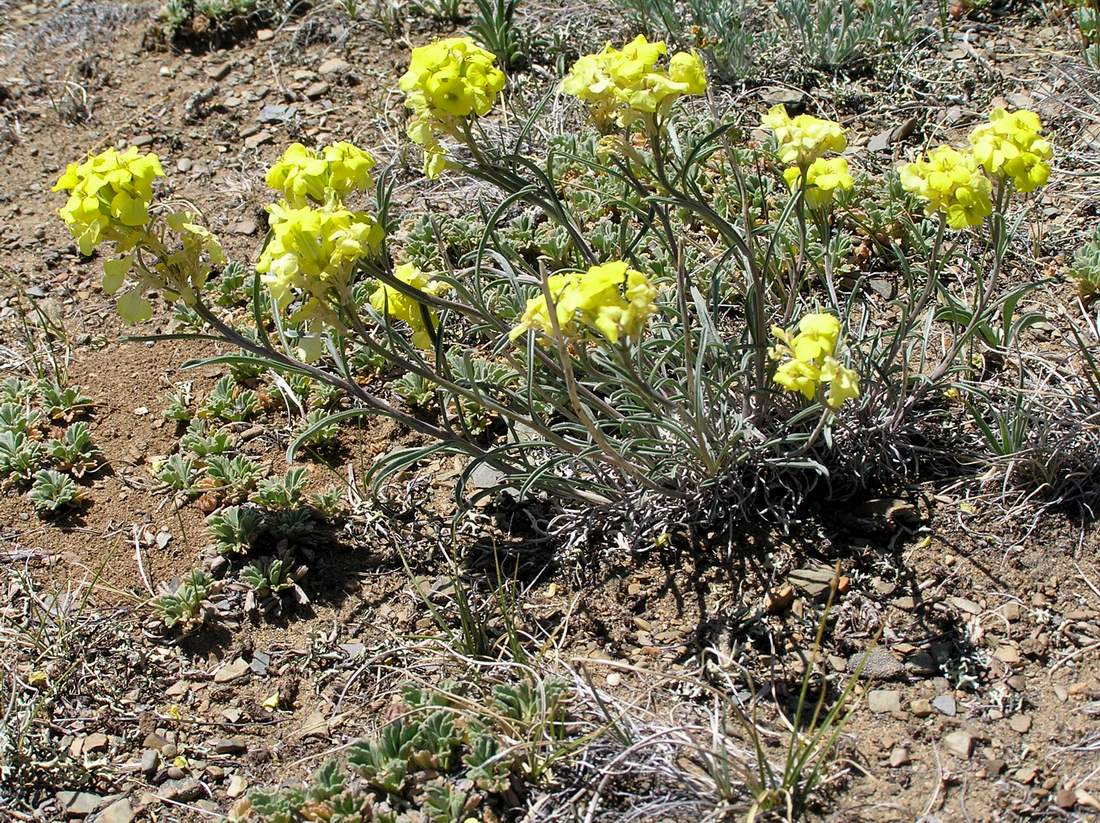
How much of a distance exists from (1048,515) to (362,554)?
1774mm

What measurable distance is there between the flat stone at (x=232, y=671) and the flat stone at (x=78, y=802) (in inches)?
14.9

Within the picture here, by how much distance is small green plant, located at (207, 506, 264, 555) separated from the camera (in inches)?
114

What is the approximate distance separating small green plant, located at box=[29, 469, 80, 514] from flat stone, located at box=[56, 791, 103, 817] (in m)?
0.90

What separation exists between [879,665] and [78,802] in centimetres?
185

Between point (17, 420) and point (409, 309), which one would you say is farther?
point (17, 420)

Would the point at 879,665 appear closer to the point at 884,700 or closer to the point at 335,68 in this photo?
the point at 884,700

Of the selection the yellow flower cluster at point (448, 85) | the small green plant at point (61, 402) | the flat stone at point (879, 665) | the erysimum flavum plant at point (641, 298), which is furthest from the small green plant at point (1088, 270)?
the small green plant at point (61, 402)

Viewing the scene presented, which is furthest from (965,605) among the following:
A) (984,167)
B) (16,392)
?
(16,392)

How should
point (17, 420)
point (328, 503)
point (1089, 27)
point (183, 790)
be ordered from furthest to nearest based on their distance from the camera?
point (1089, 27), point (17, 420), point (328, 503), point (183, 790)

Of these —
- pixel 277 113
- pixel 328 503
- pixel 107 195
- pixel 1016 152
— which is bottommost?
pixel 328 503

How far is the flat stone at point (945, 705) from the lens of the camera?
7.81 ft

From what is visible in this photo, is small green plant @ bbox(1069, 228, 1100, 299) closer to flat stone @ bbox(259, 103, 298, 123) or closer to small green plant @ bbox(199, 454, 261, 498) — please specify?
small green plant @ bbox(199, 454, 261, 498)

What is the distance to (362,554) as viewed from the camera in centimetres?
296

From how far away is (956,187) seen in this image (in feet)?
7.72
